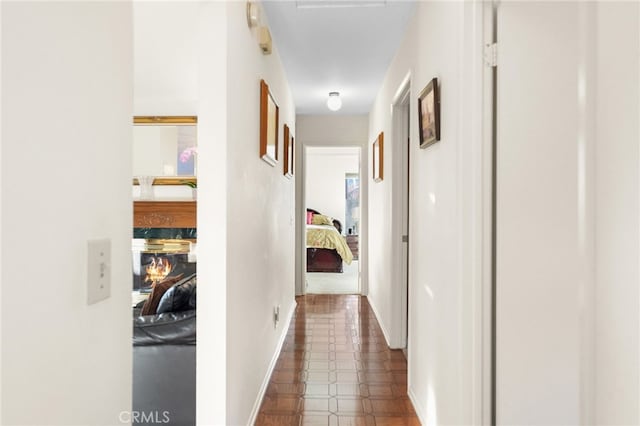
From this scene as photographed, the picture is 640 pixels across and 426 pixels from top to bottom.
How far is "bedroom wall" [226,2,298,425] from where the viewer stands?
1.78m

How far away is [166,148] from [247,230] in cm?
289

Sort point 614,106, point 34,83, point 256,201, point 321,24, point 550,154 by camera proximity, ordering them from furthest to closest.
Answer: point 321,24 → point 256,201 → point 550,154 → point 614,106 → point 34,83

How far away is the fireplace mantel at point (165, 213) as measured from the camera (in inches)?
179

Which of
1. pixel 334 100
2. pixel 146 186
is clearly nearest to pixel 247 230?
pixel 334 100

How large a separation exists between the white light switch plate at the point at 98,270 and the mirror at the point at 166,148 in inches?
155

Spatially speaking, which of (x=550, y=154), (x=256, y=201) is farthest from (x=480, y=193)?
(x=256, y=201)

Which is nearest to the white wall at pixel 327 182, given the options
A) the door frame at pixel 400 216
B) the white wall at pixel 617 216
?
the door frame at pixel 400 216

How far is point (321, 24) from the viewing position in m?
2.77

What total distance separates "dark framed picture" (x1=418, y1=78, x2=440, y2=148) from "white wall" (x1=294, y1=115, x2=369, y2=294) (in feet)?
10.3

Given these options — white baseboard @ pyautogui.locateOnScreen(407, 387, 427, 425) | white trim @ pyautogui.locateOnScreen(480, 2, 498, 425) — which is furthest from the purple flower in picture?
white trim @ pyautogui.locateOnScreen(480, 2, 498, 425)

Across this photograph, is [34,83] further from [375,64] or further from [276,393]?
[375,64]

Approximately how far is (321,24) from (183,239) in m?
2.97

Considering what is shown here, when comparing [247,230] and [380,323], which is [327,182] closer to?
[380,323]

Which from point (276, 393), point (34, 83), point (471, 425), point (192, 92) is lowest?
point (276, 393)
